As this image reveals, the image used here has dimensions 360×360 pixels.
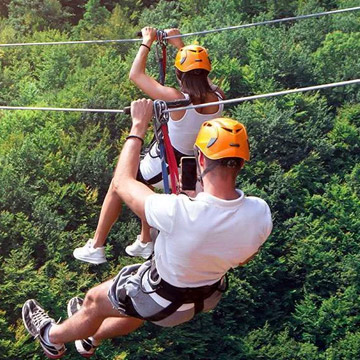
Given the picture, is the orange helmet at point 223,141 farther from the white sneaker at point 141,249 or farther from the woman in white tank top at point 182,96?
the white sneaker at point 141,249

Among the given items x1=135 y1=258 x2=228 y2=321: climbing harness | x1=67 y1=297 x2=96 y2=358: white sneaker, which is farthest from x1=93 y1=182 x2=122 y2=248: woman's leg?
x1=135 y1=258 x2=228 y2=321: climbing harness

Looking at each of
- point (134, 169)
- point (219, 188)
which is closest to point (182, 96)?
point (134, 169)

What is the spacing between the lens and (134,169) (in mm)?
4113

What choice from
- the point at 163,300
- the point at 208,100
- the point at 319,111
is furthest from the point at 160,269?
the point at 319,111

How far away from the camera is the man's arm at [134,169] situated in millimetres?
4020

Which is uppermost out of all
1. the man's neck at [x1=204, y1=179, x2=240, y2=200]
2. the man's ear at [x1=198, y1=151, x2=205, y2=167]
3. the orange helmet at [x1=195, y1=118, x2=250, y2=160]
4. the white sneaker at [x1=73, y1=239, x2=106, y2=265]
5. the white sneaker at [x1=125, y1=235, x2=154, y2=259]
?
the orange helmet at [x1=195, y1=118, x2=250, y2=160]

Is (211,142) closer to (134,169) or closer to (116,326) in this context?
(134,169)

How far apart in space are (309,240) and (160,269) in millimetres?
6641

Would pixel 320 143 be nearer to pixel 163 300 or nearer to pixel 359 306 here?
pixel 359 306

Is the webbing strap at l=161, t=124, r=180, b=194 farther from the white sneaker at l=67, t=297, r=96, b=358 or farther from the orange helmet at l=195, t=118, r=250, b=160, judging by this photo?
the white sneaker at l=67, t=297, r=96, b=358

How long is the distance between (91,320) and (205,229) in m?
1.25

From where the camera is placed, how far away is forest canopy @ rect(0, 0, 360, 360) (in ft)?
31.9

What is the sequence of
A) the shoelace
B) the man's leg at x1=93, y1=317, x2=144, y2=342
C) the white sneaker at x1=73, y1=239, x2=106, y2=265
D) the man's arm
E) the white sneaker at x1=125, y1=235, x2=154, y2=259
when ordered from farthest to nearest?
the white sneaker at x1=125, y1=235, x2=154, y2=259 → the white sneaker at x1=73, y1=239, x2=106, y2=265 → the shoelace → the man's leg at x1=93, y1=317, x2=144, y2=342 → the man's arm

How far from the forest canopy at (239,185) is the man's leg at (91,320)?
3.91 m
